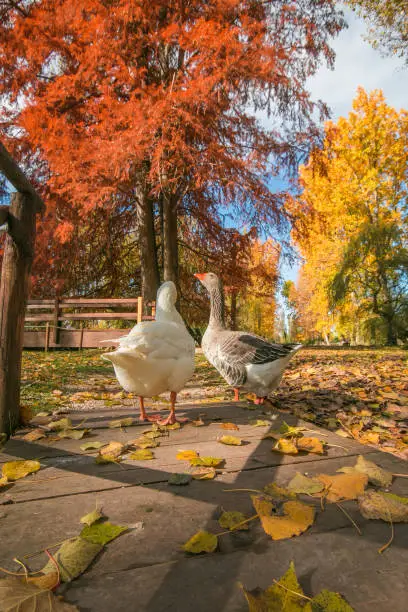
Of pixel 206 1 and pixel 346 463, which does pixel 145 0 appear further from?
pixel 346 463

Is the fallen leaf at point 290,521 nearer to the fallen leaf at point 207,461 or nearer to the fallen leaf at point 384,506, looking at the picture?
the fallen leaf at point 384,506

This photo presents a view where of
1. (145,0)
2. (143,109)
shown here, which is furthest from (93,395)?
(145,0)

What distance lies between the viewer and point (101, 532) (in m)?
1.11

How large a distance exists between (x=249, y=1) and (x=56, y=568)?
11555 millimetres

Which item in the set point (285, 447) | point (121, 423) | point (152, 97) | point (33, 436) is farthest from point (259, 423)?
point (152, 97)

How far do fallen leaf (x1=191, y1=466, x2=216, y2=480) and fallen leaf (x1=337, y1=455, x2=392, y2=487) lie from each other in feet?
1.88

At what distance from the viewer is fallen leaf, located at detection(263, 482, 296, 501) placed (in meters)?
1.35

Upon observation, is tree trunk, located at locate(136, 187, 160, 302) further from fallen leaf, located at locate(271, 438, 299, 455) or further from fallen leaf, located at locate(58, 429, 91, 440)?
fallen leaf, located at locate(271, 438, 299, 455)

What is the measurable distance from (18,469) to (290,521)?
1259 mm

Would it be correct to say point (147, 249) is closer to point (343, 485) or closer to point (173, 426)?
point (173, 426)

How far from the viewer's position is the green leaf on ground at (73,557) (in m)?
0.92

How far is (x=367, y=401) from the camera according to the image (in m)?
3.72

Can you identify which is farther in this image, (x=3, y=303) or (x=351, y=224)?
(x=351, y=224)

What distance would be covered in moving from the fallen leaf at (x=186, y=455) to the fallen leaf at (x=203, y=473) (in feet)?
0.47
